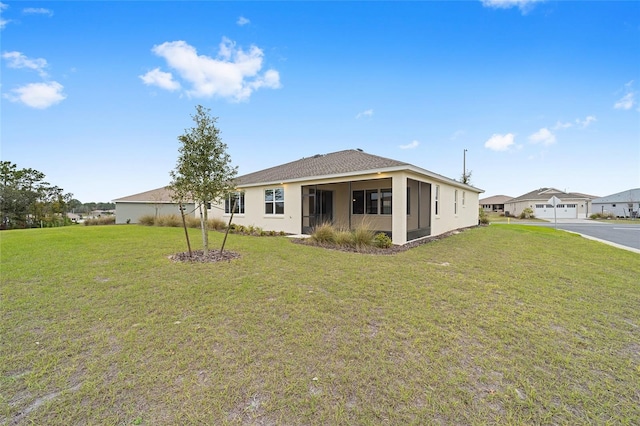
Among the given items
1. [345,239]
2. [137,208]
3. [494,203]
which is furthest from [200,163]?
[494,203]

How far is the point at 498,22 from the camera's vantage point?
1269 cm

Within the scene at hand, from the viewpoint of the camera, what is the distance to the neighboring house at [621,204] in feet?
122

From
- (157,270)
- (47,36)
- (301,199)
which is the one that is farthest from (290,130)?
(157,270)

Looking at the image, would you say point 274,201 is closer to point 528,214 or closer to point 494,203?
point 528,214

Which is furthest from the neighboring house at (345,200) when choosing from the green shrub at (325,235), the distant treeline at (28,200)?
the distant treeline at (28,200)

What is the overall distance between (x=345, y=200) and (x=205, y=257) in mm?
9677

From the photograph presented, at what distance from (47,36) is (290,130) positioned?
12.4m

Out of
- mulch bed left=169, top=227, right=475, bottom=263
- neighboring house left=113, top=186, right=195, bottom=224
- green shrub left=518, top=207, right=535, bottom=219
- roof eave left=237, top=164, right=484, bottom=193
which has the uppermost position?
roof eave left=237, top=164, right=484, bottom=193

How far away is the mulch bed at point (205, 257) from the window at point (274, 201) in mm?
6741

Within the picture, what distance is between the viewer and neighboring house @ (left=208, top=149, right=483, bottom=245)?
39.9ft

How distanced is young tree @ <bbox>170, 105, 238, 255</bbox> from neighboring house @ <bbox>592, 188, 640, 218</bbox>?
53.8 metres

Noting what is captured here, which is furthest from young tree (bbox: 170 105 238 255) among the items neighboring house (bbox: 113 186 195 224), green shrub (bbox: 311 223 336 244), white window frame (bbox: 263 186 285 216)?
neighboring house (bbox: 113 186 195 224)

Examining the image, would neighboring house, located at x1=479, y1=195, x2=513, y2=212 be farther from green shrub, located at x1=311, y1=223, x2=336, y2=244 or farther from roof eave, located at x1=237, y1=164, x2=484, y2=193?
green shrub, located at x1=311, y1=223, x2=336, y2=244

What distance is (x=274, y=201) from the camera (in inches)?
590
